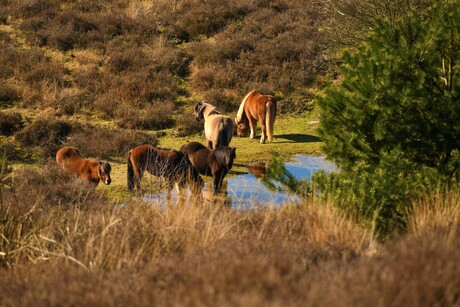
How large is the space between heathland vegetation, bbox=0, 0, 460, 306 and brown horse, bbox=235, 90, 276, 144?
388mm

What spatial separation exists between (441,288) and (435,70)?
200 inches

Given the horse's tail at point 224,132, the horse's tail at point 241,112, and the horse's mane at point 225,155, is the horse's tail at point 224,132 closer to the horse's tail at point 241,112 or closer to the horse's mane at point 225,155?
the horse's mane at point 225,155

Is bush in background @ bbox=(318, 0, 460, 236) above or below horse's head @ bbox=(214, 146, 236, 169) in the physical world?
above

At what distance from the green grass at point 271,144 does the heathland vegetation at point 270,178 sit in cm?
7

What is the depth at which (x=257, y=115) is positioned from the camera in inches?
656

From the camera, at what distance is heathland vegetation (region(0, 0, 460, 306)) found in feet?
14.4

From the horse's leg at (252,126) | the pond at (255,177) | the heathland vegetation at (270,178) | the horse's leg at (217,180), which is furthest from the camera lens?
the horse's leg at (252,126)

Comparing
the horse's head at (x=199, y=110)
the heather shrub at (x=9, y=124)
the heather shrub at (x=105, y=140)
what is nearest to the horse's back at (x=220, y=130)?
the horse's head at (x=199, y=110)

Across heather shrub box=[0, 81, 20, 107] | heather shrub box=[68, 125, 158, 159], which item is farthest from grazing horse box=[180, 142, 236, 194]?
heather shrub box=[0, 81, 20, 107]

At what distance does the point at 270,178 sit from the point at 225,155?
2947 mm

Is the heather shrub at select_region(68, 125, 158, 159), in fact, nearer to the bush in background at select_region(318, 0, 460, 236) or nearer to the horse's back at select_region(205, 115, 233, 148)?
the horse's back at select_region(205, 115, 233, 148)

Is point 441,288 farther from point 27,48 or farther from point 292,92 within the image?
point 27,48

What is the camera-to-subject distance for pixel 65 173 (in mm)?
12367

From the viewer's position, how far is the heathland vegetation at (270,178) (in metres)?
4.38
